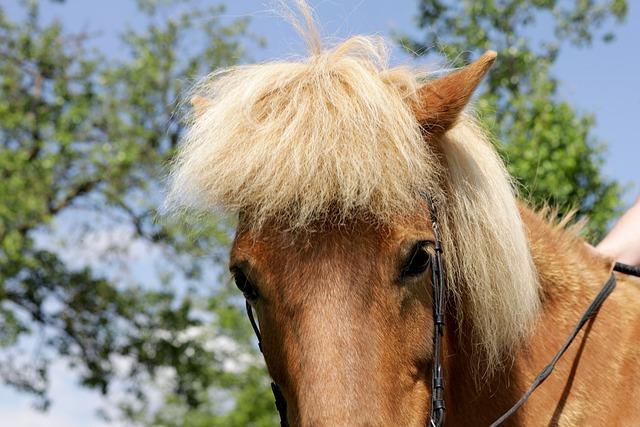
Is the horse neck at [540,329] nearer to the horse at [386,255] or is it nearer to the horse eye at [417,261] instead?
the horse at [386,255]

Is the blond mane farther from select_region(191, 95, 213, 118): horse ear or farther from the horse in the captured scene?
select_region(191, 95, 213, 118): horse ear

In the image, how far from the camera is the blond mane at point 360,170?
2693mm

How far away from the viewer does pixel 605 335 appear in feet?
10.3

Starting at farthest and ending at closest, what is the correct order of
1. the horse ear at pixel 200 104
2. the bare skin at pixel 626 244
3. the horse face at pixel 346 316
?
the bare skin at pixel 626 244 < the horse ear at pixel 200 104 < the horse face at pixel 346 316

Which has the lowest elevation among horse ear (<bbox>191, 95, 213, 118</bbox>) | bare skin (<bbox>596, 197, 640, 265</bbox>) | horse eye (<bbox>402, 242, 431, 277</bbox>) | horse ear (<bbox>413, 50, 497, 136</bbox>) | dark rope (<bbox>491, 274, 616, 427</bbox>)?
dark rope (<bbox>491, 274, 616, 427</bbox>)

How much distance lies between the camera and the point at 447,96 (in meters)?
2.82

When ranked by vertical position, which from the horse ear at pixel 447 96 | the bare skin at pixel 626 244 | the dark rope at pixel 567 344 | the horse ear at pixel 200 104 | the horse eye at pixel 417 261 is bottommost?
the dark rope at pixel 567 344

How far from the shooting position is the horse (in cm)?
254

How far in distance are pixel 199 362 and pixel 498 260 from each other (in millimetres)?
14960

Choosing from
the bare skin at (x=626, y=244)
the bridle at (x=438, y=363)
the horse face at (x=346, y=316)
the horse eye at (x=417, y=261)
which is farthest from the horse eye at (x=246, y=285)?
the bare skin at (x=626, y=244)

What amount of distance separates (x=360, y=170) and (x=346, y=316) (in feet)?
1.59

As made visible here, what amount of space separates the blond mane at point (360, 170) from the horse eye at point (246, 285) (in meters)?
0.19

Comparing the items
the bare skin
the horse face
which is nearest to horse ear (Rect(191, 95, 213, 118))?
the horse face

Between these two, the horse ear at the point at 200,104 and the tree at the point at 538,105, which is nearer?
the horse ear at the point at 200,104
